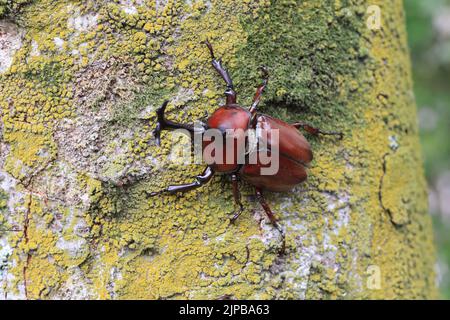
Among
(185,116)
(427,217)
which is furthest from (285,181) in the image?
(427,217)

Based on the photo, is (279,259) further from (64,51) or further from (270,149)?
(64,51)

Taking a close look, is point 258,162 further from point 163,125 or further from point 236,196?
point 163,125

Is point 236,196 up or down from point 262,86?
down

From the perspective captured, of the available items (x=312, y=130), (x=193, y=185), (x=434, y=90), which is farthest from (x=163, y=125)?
(x=434, y=90)

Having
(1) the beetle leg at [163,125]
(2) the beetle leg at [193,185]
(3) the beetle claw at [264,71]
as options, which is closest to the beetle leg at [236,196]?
(2) the beetle leg at [193,185]

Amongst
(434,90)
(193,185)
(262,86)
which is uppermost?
(434,90)

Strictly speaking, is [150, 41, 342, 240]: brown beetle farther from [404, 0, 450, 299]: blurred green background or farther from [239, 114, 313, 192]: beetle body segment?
[404, 0, 450, 299]: blurred green background

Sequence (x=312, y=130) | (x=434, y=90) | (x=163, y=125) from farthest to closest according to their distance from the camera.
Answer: (x=434, y=90) < (x=312, y=130) < (x=163, y=125)
